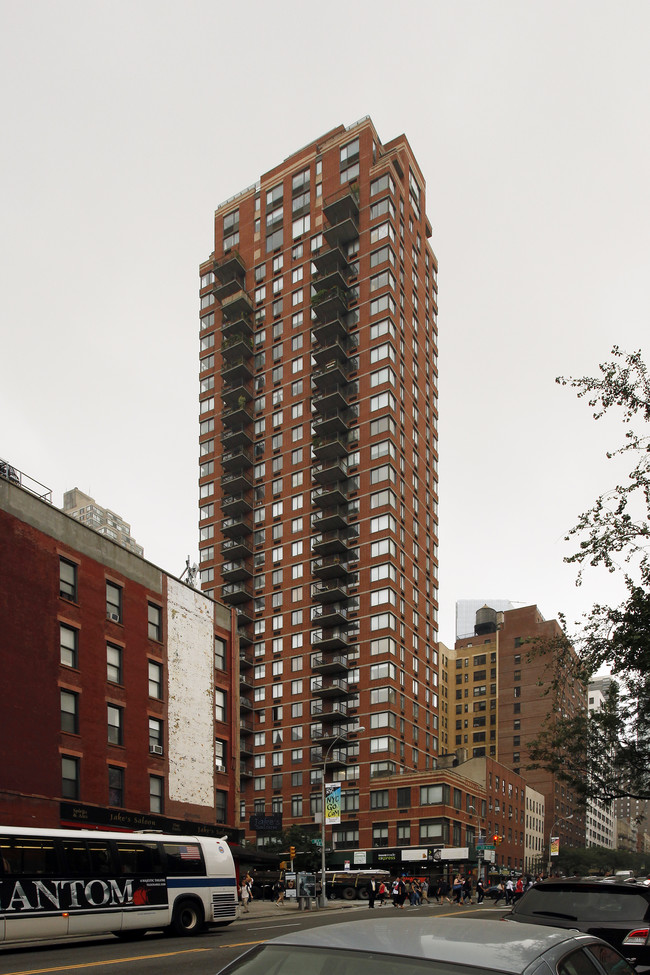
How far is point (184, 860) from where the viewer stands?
22.7 meters

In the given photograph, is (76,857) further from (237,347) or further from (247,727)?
(237,347)

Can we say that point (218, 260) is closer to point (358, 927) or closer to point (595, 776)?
point (595, 776)

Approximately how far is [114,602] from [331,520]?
52.2 meters

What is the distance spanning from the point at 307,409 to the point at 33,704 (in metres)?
68.7

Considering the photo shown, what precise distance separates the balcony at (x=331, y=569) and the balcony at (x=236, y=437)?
62.2 ft

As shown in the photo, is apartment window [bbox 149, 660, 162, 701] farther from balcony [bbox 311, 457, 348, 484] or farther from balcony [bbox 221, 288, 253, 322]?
balcony [bbox 221, 288, 253, 322]

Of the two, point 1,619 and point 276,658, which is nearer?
point 1,619

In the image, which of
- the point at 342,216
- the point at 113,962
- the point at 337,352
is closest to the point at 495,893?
the point at 113,962

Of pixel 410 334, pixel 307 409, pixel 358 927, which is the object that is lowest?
pixel 358 927

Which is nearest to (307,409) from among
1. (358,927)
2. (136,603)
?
(136,603)

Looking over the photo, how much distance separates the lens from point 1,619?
33000mm

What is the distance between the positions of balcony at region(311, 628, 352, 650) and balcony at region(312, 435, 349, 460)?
1893 centimetres

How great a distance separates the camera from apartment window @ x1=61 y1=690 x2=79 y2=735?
3538 cm

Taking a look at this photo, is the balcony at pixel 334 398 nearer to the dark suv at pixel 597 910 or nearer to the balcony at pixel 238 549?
the balcony at pixel 238 549
